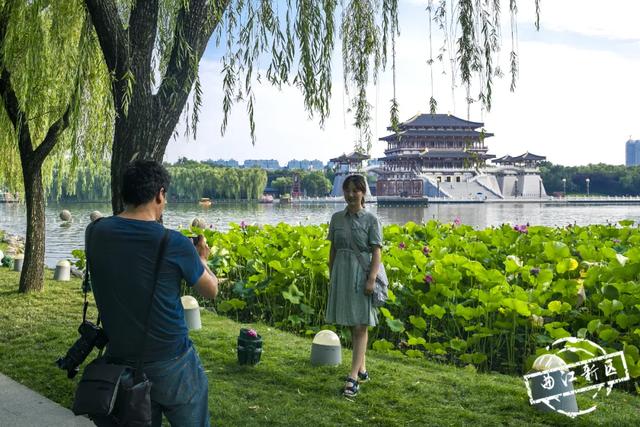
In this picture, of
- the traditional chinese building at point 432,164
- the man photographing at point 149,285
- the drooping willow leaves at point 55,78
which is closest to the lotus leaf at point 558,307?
the man photographing at point 149,285

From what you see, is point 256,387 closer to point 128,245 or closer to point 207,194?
point 128,245

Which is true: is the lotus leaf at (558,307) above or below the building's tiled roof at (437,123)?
below

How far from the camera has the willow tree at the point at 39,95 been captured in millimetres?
4293

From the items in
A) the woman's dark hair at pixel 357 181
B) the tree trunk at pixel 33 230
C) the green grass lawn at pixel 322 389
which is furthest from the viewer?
the tree trunk at pixel 33 230

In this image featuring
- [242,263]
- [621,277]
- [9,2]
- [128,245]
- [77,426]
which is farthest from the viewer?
[242,263]

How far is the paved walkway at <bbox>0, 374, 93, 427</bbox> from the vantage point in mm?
2717

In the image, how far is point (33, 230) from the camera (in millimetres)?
5836

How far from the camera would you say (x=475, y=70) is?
311 cm

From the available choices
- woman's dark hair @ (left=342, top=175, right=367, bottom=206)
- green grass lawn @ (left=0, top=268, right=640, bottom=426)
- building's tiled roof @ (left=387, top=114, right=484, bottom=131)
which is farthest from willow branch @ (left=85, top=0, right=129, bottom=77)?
building's tiled roof @ (left=387, top=114, right=484, bottom=131)

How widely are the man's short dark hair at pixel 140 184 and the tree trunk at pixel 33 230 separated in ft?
15.2

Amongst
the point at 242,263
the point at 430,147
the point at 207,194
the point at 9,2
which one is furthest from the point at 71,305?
the point at 430,147

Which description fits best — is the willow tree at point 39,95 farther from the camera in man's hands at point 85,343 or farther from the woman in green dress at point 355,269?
the camera in man's hands at point 85,343

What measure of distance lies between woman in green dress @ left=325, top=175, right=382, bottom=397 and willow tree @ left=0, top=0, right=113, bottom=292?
1.80 metres

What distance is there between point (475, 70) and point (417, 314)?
2.26 meters
